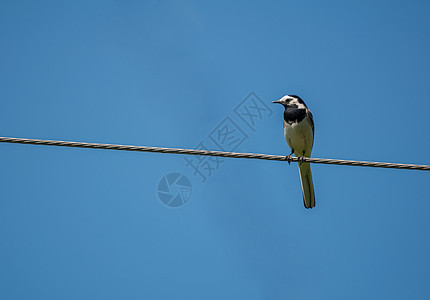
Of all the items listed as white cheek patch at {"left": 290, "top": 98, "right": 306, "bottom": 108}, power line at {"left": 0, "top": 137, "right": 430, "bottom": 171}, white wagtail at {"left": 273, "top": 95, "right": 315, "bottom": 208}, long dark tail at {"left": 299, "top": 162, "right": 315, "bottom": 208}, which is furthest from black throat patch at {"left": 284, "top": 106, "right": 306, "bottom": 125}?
power line at {"left": 0, "top": 137, "right": 430, "bottom": 171}

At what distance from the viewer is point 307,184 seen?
644cm

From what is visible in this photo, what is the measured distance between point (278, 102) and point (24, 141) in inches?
182

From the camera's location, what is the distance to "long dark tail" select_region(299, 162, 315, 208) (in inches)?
251

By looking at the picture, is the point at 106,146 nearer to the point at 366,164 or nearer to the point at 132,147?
the point at 132,147

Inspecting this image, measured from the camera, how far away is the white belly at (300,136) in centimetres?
683

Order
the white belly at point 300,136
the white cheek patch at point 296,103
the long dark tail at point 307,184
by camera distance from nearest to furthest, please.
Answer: the long dark tail at point 307,184, the white belly at point 300,136, the white cheek patch at point 296,103

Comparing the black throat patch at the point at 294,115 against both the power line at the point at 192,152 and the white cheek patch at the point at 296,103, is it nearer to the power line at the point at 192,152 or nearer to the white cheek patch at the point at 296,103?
the white cheek patch at the point at 296,103

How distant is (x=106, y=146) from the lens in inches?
148

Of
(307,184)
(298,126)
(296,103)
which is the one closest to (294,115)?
(298,126)

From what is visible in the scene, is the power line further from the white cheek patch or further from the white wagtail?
the white cheek patch

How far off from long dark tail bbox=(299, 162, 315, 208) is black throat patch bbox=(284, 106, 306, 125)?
843 millimetres

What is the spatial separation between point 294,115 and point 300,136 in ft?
1.21

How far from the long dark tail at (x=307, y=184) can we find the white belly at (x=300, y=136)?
611 millimetres

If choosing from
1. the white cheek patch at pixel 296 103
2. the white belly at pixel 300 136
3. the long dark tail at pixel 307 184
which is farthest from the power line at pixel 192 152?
the white cheek patch at pixel 296 103
